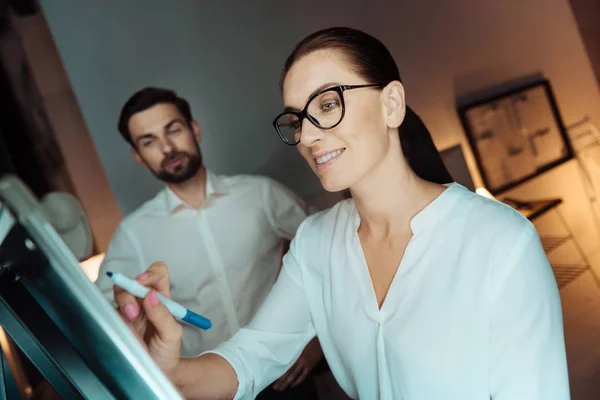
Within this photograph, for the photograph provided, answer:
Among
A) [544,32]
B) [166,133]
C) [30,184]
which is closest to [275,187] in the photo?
[166,133]

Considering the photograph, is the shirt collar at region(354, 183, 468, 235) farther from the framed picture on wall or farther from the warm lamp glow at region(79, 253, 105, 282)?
the warm lamp glow at region(79, 253, 105, 282)

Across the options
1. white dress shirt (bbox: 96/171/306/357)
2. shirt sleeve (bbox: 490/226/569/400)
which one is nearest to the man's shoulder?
white dress shirt (bbox: 96/171/306/357)

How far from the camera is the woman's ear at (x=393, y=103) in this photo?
82 cm

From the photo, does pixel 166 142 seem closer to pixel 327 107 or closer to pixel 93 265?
pixel 93 265

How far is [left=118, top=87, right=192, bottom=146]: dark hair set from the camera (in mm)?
1110

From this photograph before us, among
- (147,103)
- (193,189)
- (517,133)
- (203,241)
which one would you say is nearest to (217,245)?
(203,241)

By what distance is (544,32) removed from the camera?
3.54ft

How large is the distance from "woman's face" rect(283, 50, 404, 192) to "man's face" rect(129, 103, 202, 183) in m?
0.38

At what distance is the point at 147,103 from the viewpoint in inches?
44.2

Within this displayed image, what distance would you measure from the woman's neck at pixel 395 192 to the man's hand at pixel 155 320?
391 mm

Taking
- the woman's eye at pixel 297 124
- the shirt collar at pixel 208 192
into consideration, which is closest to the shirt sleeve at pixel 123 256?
the shirt collar at pixel 208 192

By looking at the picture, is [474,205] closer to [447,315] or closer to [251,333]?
[447,315]

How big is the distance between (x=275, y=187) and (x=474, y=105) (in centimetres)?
50

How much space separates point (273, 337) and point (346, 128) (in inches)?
17.7
